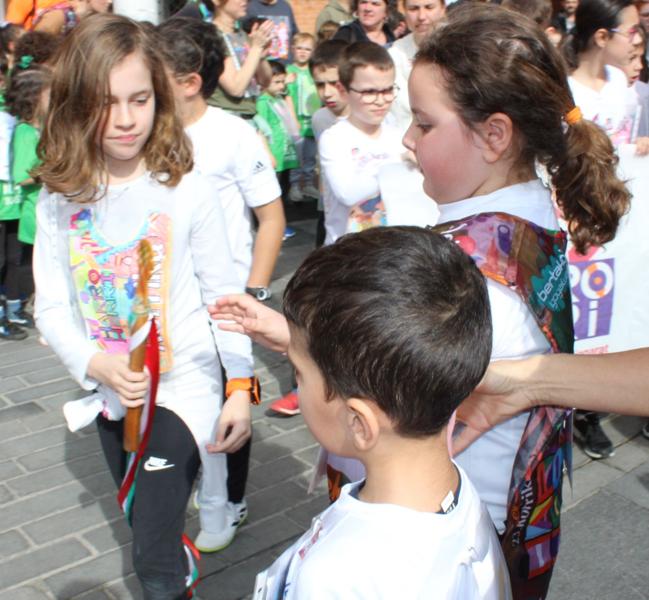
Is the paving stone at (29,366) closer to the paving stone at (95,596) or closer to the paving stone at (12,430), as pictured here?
the paving stone at (12,430)

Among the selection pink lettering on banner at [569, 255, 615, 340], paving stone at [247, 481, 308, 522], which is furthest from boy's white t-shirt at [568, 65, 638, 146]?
paving stone at [247, 481, 308, 522]

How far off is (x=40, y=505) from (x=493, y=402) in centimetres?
251

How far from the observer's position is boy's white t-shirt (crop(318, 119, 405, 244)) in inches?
153

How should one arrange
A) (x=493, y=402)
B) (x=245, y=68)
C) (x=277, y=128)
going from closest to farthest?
1. (x=493, y=402)
2. (x=245, y=68)
3. (x=277, y=128)

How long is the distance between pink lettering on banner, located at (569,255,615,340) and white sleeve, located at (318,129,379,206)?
934 mm

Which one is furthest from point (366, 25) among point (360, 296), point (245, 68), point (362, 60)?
point (360, 296)

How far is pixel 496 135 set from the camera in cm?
180

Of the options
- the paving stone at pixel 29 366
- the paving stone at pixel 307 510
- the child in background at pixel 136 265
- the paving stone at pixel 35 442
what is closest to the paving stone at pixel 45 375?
the paving stone at pixel 29 366

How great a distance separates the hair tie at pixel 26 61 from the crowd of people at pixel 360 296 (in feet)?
8.24

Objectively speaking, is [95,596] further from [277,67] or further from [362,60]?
[277,67]

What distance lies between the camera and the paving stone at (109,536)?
3367mm

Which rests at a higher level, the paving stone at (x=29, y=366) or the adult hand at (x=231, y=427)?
the adult hand at (x=231, y=427)

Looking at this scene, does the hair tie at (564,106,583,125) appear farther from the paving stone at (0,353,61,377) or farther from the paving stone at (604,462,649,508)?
the paving stone at (0,353,61,377)

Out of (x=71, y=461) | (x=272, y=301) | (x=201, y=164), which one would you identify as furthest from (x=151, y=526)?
(x=272, y=301)
